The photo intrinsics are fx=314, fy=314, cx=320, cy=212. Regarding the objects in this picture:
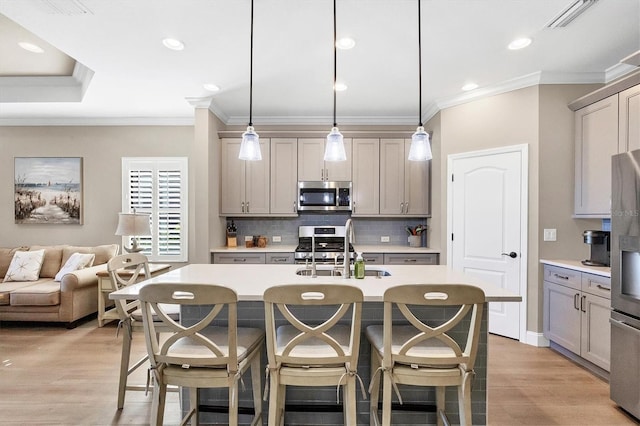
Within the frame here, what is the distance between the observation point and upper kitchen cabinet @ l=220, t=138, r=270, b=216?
441 centimetres

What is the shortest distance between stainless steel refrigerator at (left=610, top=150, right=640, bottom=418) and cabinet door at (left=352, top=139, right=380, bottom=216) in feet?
8.40

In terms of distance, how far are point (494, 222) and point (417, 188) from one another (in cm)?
116

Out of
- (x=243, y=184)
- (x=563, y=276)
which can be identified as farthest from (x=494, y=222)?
(x=243, y=184)

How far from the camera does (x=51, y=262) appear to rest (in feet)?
14.0

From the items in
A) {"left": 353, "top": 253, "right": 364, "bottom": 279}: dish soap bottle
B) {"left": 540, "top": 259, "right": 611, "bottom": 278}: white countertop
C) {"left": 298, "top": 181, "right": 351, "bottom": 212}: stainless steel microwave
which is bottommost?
{"left": 540, "top": 259, "right": 611, "bottom": 278}: white countertop

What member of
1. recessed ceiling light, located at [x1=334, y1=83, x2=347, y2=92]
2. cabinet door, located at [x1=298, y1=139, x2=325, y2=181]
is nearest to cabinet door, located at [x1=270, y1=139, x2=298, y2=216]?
cabinet door, located at [x1=298, y1=139, x2=325, y2=181]

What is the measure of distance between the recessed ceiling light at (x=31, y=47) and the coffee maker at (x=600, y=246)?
566 cm

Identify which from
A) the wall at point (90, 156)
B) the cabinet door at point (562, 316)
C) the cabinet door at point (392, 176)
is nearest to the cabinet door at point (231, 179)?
the wall at point (90, 156)

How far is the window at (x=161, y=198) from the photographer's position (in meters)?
4.64

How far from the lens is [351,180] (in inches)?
174

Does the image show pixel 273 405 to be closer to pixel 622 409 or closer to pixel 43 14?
pixel 622 409

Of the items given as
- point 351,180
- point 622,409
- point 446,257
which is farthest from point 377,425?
point 351,180

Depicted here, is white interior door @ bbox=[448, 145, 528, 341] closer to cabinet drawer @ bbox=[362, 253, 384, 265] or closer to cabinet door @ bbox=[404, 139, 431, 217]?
cabinet door @ bbox=[404, 139, 431, 217]

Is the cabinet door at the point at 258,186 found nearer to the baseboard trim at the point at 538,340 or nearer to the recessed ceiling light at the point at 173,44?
the recessed ceiling light at the point at 173,44
